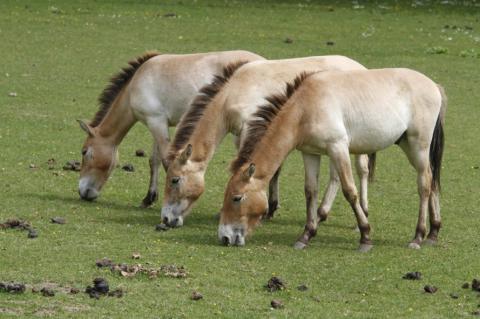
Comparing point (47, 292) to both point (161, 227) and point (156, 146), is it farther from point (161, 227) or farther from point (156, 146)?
point (156, 146)

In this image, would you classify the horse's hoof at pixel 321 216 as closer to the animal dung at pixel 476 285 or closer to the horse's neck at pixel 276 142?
the horse's neck at pixel 276 142

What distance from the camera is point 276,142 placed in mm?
10773

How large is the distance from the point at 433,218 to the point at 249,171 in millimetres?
2125

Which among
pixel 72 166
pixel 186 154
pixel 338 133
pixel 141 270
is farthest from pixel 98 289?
pixel 72 166

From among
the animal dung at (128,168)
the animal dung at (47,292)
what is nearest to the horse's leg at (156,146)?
the animal dung at (128,168)

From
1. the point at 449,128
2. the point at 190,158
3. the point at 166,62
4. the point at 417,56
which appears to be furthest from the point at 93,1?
the point at 190,158

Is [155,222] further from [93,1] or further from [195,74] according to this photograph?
[93,1]

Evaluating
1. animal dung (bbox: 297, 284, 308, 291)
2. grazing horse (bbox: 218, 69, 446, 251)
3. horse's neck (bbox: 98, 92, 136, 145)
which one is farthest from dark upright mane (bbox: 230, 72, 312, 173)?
horse's neck (bbox: 98, 92, 136, 145)

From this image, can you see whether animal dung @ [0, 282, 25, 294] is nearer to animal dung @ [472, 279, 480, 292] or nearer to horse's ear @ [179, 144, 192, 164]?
horse's ear @ [179, 144, 192, 164]

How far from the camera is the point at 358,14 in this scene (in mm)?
28375

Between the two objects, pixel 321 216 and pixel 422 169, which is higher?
pixel 422 169

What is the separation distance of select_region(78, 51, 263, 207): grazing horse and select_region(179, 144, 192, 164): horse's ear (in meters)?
1.31

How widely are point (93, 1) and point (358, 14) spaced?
6.95 m

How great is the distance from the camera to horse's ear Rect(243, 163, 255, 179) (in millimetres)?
10633
